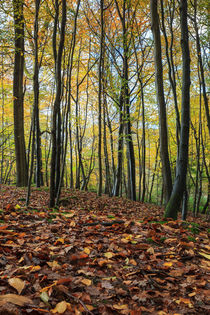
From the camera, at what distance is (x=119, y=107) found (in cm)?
1066

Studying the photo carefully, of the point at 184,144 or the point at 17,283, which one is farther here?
the point at 184,144

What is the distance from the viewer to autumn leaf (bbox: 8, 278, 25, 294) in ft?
4.55

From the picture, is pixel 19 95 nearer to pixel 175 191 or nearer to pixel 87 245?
pixel 175 191

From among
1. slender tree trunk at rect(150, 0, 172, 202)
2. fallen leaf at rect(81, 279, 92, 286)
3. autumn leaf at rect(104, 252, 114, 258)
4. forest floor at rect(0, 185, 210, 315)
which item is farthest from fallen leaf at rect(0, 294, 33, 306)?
slender tree trunk at rect(150, 0, 172, 202)

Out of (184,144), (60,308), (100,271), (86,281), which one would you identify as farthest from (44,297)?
(184,144)

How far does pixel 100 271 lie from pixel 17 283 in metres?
0.78

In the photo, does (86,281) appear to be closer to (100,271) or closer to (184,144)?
(100,271)

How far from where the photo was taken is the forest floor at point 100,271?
4.71 feet

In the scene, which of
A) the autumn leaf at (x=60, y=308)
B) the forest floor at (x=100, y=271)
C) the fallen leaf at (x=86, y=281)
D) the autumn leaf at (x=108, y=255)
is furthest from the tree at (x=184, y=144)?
the autumn leaf at (x=60, y=308)

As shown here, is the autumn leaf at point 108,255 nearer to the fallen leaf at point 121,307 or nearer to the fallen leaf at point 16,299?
the fallen leaf at point 121,307

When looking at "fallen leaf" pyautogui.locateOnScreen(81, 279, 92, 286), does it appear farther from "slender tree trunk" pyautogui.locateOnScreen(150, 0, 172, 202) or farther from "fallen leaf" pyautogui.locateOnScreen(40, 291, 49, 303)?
"slender tree trunk" pyautogui.locateOnScreen(150, 0, 172, 202)

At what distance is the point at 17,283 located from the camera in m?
1.44

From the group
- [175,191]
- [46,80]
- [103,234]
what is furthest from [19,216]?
[46,80]

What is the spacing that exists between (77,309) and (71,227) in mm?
1781
